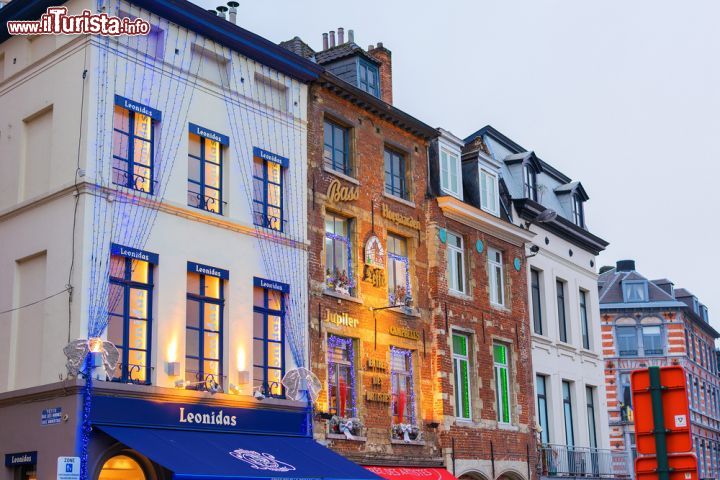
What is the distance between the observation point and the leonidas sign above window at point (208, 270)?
18.6 meters

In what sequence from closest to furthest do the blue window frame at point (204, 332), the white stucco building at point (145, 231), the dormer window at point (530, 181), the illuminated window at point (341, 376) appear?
the white stucco building at point (145, 231) < the blue window frame at point (204, 332) < the illuminated window at point (341, 376) < the dormer window at point (530, 181)

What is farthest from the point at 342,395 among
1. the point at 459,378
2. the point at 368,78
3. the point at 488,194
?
the point at 488,194

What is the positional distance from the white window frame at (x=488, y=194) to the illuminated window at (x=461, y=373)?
3.78 meters

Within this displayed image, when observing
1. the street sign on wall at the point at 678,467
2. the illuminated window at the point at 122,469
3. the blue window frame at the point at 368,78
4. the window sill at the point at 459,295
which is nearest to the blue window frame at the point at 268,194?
the blue window frame at the point at 368,78

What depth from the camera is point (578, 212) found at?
1347 inches

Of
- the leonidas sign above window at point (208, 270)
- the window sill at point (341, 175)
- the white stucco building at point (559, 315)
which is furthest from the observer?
the white stucco building at point (559, 315)

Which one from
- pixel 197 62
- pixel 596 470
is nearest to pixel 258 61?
pixel 197 62

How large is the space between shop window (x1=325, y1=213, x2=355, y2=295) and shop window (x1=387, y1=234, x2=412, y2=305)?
1.42 meters

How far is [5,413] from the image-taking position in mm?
17312

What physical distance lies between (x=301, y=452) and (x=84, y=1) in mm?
8944

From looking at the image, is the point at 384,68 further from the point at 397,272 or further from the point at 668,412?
the point at 668,412

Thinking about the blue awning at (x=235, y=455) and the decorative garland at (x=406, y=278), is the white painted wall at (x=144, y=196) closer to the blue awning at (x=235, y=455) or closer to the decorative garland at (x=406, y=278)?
the blue awning at (x=235, y=455)

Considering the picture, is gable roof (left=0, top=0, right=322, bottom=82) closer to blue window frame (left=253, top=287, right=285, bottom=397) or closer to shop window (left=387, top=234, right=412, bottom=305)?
shop window (left=387, top=234, right=412, bottom=305)

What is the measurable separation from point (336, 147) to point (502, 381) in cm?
799
